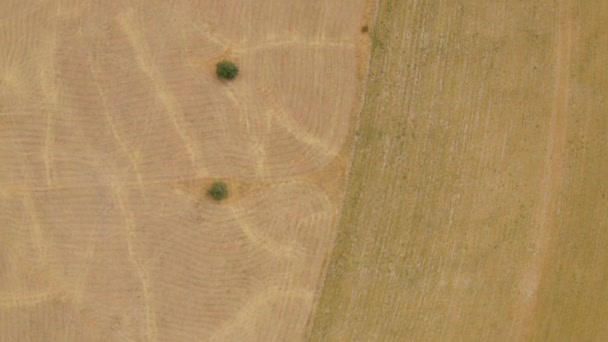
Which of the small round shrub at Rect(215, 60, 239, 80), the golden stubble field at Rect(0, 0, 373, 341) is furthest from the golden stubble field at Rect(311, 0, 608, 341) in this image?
the small round shrub at Rect(215, 60, 239, 80)

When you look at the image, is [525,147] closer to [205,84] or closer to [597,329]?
[597,329]

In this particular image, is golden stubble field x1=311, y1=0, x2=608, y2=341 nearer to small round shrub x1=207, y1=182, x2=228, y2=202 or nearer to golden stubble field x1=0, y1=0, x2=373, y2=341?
golden stubble field x1=0, y1=0, x2=373, y2=341

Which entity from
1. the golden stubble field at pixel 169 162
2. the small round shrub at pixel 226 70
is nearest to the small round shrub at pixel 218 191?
the golden stubble field at pixel 169 162

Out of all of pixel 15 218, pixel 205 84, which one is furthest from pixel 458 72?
pixel 15 218

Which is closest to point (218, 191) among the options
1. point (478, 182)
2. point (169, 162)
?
point (169, 162)

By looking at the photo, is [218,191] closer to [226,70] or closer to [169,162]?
[169,162]
